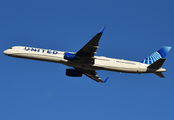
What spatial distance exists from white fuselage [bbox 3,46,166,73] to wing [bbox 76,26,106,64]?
4.96ft

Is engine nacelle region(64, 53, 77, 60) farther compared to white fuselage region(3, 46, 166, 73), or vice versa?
white fuselage region(3, 46, 166, 73)

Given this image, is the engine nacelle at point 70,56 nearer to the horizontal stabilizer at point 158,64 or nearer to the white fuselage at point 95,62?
the white fuselage at point 95,62

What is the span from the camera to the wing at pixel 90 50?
43253mm

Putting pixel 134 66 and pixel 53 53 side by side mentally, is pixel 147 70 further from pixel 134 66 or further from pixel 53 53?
pixel 53 53

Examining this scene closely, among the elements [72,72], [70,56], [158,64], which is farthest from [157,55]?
[70,56]

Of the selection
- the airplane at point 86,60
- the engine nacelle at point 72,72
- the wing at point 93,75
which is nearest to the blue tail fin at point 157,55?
the airplane at point 86,60

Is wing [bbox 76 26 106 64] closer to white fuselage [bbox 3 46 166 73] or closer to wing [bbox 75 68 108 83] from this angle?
white fuselage [bbox 3 46 166 73]

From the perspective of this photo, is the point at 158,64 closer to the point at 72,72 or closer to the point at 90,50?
the point at 90,50

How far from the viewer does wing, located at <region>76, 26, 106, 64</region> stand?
43253 mm

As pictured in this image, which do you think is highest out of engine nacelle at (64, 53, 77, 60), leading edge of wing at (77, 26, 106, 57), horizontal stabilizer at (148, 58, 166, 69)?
leading edge of wing at (77, 26, 106, 57)

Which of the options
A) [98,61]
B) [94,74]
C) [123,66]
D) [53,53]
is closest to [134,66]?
[123,66]

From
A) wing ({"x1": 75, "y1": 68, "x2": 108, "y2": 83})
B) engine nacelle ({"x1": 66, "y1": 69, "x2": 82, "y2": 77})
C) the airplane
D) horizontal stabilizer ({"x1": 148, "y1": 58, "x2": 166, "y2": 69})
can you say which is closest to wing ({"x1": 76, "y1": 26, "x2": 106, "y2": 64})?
the airplane

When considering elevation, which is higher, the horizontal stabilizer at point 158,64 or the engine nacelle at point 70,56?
the engine nacelle at point 70,56

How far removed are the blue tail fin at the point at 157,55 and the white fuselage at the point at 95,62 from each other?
4.01 metres
